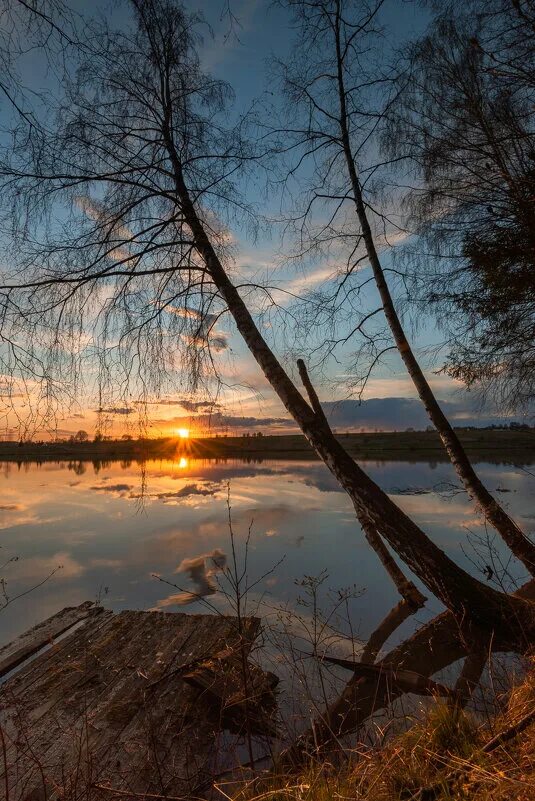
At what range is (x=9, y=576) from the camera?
32.6 ft

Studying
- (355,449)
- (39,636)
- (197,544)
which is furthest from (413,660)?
(355,449)

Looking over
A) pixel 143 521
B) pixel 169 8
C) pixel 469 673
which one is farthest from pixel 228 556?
pixel 169 8

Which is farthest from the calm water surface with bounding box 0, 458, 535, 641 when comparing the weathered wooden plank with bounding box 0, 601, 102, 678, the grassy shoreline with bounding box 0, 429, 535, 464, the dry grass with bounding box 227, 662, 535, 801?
the grassy shoreline with bounding box 0, 429, 535, 464

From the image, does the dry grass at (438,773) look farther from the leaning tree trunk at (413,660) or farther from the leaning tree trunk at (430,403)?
the leaning tree trunk at (430,403)

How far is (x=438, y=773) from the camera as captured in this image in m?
1.90

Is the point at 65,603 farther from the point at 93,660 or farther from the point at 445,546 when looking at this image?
the point at 445,546

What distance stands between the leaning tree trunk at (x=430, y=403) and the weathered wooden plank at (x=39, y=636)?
5.82 meters

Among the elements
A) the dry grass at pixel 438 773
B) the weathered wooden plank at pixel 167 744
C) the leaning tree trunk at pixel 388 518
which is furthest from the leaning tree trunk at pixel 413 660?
the dry grass at pixel 438 773

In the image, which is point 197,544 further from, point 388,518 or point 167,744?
point 167,744

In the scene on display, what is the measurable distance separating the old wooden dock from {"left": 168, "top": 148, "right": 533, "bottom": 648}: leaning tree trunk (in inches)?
83.7

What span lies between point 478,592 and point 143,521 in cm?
1154

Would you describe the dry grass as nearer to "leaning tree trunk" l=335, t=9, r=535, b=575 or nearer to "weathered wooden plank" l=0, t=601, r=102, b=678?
"leaning tree trunk" l=335, t=9, r=535, b=575

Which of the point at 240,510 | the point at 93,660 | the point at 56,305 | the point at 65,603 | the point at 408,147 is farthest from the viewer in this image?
the point at 240,510

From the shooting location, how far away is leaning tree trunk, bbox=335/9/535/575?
6.10 meters
